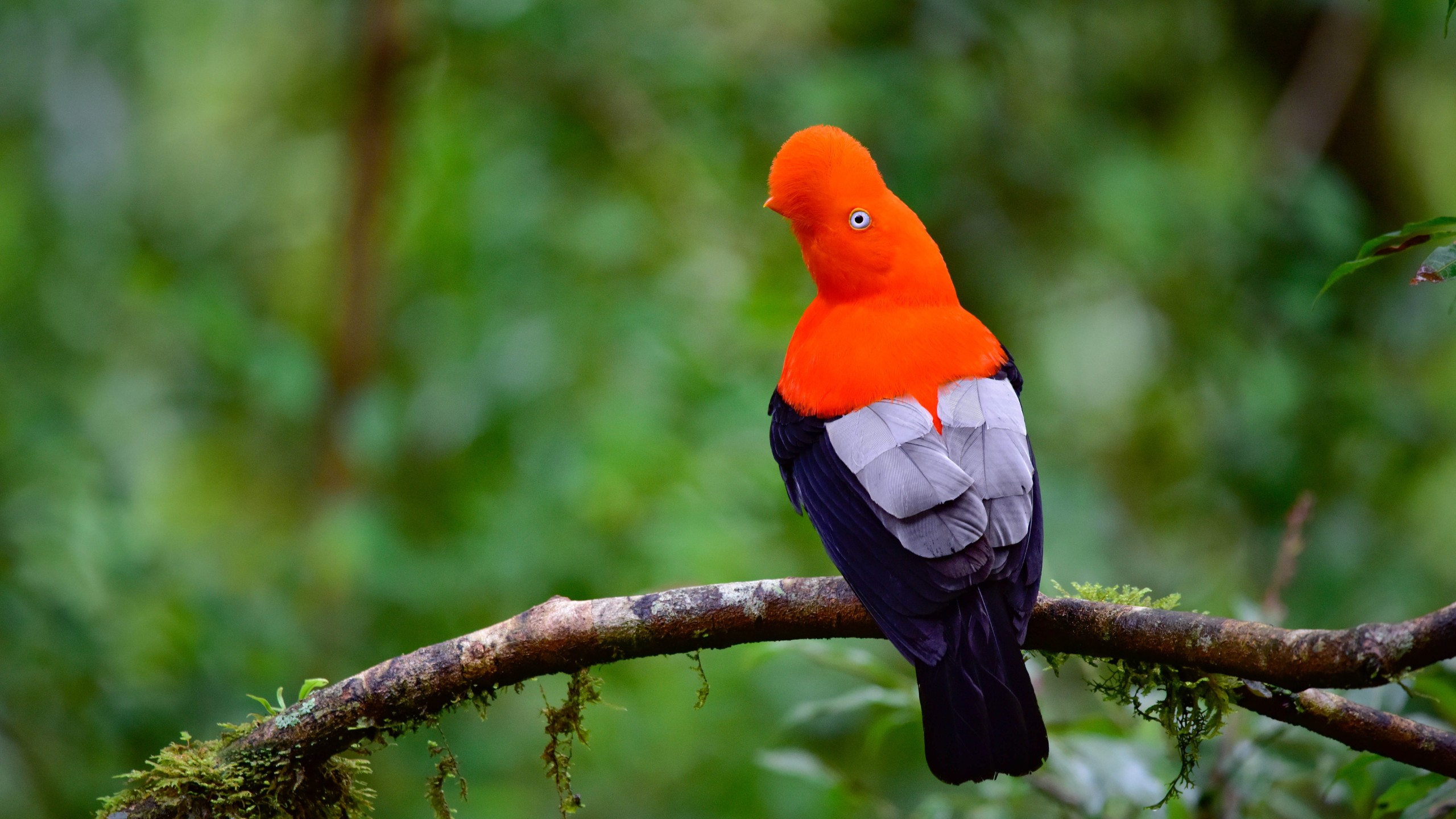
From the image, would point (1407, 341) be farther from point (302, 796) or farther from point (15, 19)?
point (15, 19)

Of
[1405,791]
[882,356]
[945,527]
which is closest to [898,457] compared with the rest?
[945,527]

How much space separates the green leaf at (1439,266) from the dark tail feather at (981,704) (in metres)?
0.84

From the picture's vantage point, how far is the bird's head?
2.56 m

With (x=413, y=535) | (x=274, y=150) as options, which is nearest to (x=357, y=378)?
(x=413, y=535)

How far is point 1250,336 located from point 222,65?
4.91m

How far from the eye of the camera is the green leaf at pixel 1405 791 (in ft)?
5.92

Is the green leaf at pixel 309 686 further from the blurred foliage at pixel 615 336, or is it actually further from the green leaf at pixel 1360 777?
the green leaf at pixel 1360 777

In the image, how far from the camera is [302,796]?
1991 millimetres

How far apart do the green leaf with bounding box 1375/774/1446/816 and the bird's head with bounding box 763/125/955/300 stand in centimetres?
139

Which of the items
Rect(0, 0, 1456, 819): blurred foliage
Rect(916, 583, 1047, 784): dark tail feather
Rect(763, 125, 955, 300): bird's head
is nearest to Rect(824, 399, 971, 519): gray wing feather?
Rect(916, 583, 1047, 784): dark tail feather

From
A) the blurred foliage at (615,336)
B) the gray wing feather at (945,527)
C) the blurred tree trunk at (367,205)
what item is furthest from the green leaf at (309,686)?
the blurred tree trunk at (367,205)

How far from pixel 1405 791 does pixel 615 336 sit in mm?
2718

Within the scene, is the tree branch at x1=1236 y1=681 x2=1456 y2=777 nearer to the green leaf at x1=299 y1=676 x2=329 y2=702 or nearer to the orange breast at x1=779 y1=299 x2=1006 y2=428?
the orange breast at x1=779 y1=299 x2=1006 y2=428

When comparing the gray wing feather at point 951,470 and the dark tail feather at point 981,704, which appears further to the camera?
the gray wing feather at point 951,470
